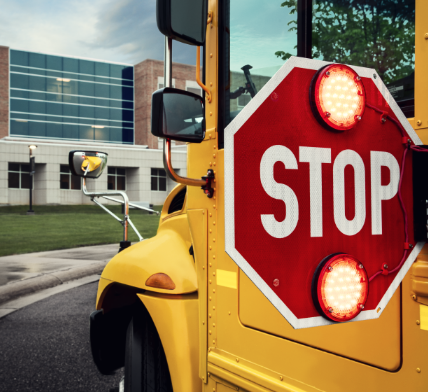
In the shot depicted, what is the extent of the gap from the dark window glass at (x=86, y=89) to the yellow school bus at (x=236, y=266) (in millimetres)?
50086

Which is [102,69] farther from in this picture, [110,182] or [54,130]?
[110,182]

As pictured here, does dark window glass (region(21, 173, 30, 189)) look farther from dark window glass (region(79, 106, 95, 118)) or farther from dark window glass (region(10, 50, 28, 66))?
dark window glass (region(10, 50, 28, 66))

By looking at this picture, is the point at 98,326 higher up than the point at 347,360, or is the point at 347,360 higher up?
the point at 347,360

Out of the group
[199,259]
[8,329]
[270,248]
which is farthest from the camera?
[8,329]

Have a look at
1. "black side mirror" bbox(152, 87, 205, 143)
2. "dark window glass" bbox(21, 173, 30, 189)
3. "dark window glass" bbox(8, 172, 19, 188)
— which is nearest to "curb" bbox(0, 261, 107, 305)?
"black side mirror" bbox(152, 87, 205, 143)

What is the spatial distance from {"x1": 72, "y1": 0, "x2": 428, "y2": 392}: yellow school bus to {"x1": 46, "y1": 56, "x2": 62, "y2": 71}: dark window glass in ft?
165

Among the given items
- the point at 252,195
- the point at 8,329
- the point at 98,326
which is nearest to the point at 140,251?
the point at 98,326

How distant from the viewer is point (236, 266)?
1751 millimetres

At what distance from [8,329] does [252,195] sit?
5.05m

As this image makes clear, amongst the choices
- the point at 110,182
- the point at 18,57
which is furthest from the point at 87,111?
the point at 110,182

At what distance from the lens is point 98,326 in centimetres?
290

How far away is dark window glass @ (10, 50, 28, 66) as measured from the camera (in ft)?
152

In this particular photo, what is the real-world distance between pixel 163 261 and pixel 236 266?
0.65m

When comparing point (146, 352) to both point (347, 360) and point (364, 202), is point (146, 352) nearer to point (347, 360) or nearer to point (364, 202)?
point (347, 360)
